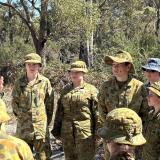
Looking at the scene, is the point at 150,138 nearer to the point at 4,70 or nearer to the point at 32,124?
the point at 32,124

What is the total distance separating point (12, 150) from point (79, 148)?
3.56 m

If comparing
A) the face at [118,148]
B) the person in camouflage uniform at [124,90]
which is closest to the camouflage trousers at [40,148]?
the person in camouflage uniform at [124,90]

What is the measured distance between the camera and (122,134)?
296 centimetres

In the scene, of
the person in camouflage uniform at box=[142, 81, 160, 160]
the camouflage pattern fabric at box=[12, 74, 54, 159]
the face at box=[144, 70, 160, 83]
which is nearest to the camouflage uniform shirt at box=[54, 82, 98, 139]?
the camouflage pattern fabric at box=[12, 74, 54, 159]

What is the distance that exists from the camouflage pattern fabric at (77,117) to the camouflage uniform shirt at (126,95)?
0.49 metres

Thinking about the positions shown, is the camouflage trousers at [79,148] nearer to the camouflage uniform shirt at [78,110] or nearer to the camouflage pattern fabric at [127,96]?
the camouflage uniform shirt at [78,110]

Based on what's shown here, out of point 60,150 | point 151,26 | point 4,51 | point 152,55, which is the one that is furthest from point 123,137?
point 151,26

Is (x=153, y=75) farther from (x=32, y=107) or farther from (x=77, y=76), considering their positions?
(x=32, y=107)

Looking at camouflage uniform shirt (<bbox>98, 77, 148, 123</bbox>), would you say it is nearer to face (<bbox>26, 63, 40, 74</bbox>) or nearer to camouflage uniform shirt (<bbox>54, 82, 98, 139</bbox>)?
camouflage uniform shirt (<bbox>54, 82, 98, 139</bbox>)

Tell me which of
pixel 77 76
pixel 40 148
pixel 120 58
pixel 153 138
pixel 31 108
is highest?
pixel 120 58

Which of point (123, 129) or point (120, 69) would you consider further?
point (120, 69)

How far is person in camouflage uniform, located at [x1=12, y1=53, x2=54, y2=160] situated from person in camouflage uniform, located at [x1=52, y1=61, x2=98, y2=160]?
0.78ft

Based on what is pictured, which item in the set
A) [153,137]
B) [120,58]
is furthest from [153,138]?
[120,58]

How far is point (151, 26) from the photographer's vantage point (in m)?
32.5
